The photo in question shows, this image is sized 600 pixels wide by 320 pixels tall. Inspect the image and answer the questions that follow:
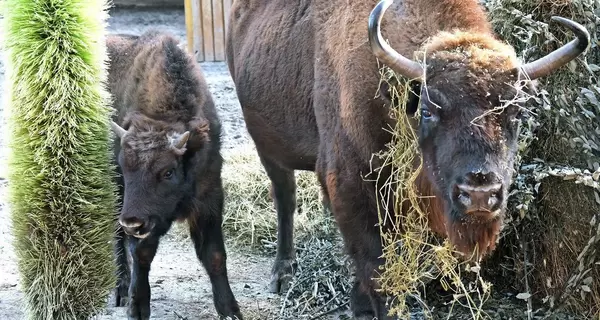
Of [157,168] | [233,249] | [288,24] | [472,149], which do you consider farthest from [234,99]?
[472,149]

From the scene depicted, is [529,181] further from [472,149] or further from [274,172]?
[274,172]

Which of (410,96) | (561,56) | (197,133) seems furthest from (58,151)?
(561,56)

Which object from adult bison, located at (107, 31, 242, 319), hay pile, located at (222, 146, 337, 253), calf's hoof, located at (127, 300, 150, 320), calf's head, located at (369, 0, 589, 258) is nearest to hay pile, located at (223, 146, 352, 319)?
hay pile, located at (222, 146, 337, 253)

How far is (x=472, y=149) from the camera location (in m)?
4.29

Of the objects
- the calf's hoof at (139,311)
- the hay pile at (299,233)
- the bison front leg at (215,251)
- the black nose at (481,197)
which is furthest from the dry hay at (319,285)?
the black nose at (481,197)

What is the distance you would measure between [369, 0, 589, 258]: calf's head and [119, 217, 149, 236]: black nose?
1914mm

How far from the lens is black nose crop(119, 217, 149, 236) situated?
5461 millimetres

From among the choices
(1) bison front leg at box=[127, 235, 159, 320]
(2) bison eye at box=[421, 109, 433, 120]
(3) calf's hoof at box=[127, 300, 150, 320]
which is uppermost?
(2) bison eye at box=[421, 109, 433, 120]

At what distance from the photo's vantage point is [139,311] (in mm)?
6109

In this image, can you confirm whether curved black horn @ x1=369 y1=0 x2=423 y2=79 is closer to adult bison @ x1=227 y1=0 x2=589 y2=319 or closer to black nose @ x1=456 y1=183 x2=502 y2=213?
adult bison @ x1=227 y1=0 x2=589 y2=319

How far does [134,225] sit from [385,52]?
2.02m

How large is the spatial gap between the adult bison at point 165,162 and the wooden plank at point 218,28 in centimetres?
693

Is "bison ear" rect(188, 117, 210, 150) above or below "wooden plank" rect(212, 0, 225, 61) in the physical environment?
above

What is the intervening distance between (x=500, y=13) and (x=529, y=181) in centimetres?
116
